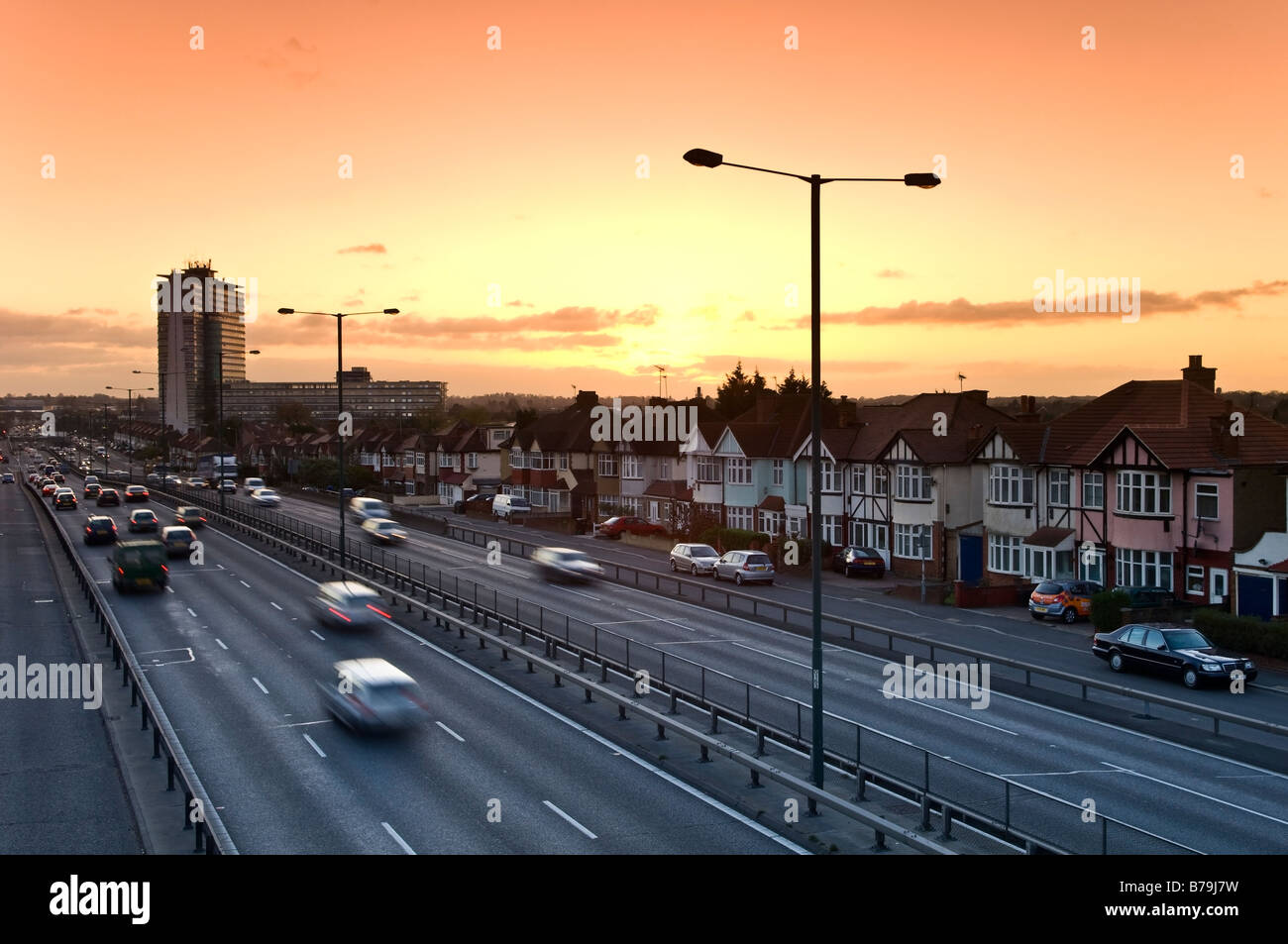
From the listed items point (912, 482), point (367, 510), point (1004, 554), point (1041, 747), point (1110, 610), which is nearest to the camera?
point (1041, 747)

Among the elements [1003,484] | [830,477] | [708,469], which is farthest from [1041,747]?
[708,469]

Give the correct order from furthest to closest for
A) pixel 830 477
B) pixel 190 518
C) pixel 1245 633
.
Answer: pixel 190 518
pixel 830 477
pixel 1245 633

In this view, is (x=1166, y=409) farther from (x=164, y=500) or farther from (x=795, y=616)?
(x=164, y=500)

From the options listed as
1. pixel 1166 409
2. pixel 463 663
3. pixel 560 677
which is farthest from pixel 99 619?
pixel 1166 409

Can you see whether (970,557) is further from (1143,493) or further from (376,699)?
(376,699)

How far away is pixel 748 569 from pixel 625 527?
874 inches

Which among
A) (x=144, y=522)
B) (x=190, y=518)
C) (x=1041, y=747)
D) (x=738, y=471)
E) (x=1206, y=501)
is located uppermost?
(x=738, y=471)

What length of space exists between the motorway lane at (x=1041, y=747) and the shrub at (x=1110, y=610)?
27.5ft

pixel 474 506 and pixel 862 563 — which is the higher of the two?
pixel 474 506

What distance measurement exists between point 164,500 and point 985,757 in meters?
84.5

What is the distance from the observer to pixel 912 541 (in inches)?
2192

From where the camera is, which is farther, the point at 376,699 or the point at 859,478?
the point at 859,478

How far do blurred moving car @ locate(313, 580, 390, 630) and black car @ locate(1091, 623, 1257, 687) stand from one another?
74.7 feet

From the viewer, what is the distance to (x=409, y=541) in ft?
217
